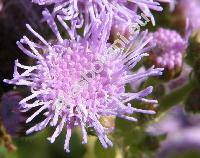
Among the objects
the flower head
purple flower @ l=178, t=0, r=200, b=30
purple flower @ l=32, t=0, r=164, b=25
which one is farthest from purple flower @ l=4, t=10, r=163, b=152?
purple flower @ l=178, t=0, r=200, b=30

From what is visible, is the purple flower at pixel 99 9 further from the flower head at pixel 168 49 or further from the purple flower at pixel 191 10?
the purple flower at pixel 191 10

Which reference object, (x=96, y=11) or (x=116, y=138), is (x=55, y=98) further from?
(x=116, y=138)

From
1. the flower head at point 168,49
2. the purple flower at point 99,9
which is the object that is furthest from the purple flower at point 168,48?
the purple flower at point 99,9

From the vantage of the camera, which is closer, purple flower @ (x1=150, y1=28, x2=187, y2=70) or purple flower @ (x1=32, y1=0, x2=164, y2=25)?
purple flower @ (x1=32, y1=0, x2=164, y2=25)

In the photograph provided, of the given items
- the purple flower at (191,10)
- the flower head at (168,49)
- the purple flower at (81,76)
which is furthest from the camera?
the purple flower at (191,10)

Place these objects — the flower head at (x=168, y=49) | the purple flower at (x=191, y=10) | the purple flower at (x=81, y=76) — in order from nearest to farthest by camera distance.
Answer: the purple flower at (x=81, y=76) → the flower head at (x=168, y=49) → the purple flower at (x=191, y=10)

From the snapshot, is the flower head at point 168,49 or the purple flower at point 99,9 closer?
the purple flower at point 99,9

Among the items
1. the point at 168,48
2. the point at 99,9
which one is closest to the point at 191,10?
the point at 168,48

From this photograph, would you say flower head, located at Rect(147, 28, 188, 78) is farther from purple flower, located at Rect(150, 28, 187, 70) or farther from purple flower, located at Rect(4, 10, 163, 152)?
purple flower, located at Rect(4, 10, 163, 152)
